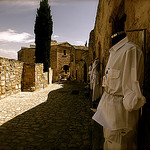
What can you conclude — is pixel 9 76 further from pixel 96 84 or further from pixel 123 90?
pixel 123 90

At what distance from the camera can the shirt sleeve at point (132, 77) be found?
3.34ft

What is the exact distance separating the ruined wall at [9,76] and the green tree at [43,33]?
6.94 m

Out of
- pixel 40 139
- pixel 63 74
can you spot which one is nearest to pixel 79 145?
pixel 40 139

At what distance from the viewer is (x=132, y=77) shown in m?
1.11

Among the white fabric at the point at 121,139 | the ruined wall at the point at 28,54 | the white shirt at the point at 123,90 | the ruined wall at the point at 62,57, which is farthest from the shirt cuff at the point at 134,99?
the ruined wall at the point at 28,54

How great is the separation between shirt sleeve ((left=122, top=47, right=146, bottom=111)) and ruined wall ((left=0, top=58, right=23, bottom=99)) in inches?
249

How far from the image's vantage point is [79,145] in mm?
2508

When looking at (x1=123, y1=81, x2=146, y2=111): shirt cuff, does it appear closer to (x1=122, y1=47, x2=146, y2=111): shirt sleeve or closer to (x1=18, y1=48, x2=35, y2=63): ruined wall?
(x1=122, y1=47, x2=146, y2=111): shirt sleeve

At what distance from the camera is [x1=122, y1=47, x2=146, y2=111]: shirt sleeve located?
3.34 feet

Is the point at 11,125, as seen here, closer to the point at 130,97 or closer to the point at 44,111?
the point at 44,111

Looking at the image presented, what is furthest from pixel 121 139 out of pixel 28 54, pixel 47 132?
pixel 28 54

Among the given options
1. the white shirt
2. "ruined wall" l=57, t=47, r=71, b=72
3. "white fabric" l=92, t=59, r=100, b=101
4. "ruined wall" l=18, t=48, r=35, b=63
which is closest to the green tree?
"ruined wall" l=57, t=47, r=71, b=72

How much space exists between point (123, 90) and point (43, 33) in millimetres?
16182

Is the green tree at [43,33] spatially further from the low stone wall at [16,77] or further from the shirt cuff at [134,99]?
the shirt cuff at [134,99]
